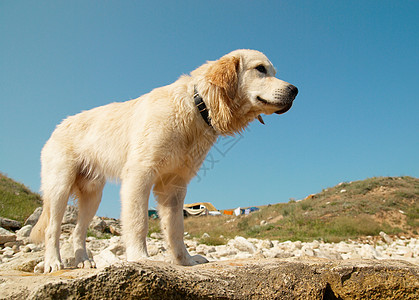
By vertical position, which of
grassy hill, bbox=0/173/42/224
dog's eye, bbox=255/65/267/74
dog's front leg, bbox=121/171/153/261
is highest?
grassy hill, bbox=0/173/42/224

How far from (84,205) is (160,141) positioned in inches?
89.2

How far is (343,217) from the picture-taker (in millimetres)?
16297

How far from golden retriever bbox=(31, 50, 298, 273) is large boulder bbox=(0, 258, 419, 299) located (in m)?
1.05

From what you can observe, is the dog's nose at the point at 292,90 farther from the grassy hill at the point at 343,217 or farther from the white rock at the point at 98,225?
the white rock at the point at 98,225

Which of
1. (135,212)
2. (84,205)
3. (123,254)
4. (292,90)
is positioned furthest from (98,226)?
(292,90)

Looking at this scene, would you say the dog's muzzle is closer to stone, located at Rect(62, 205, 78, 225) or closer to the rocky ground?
the rocky ground

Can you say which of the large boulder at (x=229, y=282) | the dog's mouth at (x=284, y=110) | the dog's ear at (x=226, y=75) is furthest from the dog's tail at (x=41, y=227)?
the dog's mouth at (x=284, y=110)

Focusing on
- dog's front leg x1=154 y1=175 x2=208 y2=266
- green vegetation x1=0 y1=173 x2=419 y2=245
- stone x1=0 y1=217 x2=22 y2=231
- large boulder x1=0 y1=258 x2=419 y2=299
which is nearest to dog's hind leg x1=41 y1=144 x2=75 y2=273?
dog's front leg x1=154 y1=175 x2=208 y2=266

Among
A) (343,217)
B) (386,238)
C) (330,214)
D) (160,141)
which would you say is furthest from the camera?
(330,214)

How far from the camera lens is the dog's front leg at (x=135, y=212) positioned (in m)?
3.05

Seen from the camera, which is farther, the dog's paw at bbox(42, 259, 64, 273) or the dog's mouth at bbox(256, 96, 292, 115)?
the dog's paw at bbox(42, 259, 64, 273)

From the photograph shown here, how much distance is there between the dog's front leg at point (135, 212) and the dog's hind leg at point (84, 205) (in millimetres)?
1547

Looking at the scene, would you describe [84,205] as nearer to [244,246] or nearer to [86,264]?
[86,264]

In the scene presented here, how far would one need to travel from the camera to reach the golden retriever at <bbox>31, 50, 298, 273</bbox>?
Answer: 326 cm
